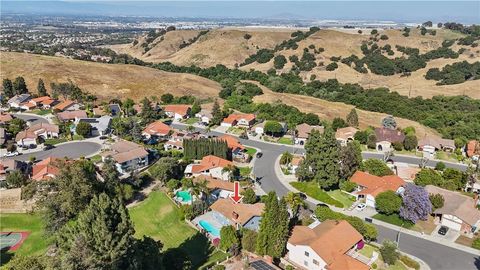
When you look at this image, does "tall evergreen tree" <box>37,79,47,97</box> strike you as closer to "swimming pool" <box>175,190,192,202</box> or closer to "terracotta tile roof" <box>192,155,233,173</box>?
"terracotta tile roof" <box>192,155,233,173</box>

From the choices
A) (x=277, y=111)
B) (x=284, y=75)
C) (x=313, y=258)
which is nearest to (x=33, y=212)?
(x=313, y=258)

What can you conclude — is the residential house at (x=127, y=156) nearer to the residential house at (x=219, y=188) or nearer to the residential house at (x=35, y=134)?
the residential house at (x=219, y=188)

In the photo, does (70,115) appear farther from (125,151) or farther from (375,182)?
(375,182)

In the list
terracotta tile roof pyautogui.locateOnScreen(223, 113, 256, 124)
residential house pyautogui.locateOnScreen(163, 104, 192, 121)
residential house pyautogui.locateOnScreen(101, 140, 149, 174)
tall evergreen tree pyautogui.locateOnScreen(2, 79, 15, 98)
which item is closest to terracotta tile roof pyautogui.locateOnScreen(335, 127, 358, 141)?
terracotta tile roof pyautogui.locateOnScreen(223, 113, 256, 124)

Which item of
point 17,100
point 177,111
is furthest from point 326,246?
point 17,100

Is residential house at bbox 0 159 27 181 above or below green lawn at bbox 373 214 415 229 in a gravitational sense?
above

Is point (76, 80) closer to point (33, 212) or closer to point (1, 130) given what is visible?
point (1, 130)

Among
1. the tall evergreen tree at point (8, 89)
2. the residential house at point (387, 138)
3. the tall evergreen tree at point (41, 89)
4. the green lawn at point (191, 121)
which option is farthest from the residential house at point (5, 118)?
the residential house at point (387, 138)
